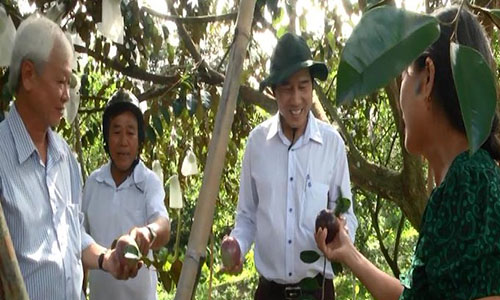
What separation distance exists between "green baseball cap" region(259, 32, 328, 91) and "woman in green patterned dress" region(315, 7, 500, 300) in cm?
118

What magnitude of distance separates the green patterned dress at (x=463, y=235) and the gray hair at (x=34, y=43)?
0.91m

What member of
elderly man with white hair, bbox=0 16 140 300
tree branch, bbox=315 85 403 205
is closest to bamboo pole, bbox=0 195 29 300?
elderly man with white hair, bbox=0 16 140 300

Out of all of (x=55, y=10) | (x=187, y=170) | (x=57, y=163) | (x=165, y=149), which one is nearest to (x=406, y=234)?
(x=165, y=149)

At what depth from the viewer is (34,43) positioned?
1608 mm

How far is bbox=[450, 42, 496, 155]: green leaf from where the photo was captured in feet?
2.02

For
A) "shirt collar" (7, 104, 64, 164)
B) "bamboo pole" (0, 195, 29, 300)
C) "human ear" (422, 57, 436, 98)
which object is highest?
"shirt collar" (7, 104, 64, 164)

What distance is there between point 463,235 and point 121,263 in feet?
2.34

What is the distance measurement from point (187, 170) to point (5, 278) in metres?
2.18

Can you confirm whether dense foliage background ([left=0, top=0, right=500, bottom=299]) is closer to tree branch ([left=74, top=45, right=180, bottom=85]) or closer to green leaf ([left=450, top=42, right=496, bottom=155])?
tree branch ([left=74, top=45, right=180, bottom=85])

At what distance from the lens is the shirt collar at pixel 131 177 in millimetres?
2414

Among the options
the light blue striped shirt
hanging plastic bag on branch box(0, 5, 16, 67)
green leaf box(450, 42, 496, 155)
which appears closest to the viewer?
green leaf box(450, 42, 496, 155)

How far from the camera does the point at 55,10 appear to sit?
241 cm

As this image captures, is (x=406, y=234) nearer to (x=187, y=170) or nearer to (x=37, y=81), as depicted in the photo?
(x=187, y=170)

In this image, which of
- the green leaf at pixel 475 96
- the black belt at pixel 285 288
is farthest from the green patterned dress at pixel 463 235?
the black belt at pixel 285 288
